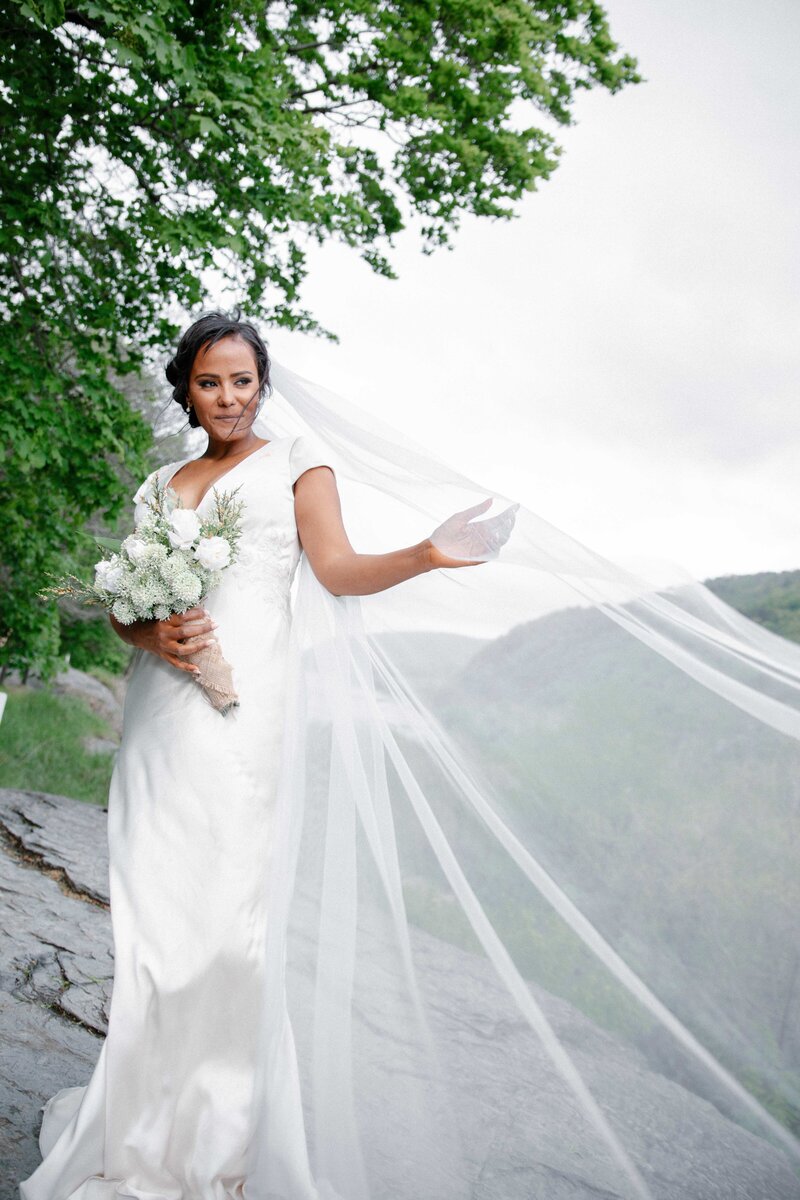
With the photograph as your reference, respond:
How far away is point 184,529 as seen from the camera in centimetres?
241

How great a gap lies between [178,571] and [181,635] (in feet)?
0.57

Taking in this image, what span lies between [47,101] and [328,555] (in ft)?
18.1

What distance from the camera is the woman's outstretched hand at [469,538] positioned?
81.9 inches

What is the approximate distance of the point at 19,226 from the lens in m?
6.43

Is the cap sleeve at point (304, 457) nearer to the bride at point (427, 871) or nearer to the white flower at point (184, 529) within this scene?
the bride at point (427, 871)

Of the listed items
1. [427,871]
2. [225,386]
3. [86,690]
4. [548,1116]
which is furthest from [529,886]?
[86,690]

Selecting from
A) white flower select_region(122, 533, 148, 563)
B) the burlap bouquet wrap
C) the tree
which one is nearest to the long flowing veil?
the burlap bouquet wrap

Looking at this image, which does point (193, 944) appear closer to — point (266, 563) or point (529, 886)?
point (529, 886)

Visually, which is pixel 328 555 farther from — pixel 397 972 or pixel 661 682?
pixel 397 972

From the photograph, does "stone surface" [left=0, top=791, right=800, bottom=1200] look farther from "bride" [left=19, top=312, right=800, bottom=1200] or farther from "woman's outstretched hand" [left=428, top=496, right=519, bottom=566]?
"woman's outstretched hand" [left=428, top=496, right=519, bottom=566]

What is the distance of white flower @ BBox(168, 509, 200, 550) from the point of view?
2.41m

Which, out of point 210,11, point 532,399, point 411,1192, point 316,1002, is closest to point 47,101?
point 210,11

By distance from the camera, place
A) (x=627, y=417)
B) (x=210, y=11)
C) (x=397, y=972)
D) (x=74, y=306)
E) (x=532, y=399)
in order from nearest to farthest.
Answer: (x=397, y=972), (x=210, y=11), (x=74, y=306), (x=627, y=417), (x=532, y=399)

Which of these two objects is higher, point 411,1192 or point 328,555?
point 328,555
